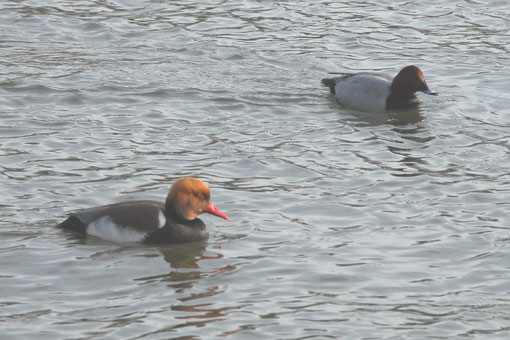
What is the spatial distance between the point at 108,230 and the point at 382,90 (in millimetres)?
5755

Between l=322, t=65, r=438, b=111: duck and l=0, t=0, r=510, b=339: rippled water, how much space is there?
0.71ft

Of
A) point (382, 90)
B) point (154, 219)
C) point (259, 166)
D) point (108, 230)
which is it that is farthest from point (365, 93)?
point (108, 230)

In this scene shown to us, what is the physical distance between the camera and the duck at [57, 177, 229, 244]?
9.94m

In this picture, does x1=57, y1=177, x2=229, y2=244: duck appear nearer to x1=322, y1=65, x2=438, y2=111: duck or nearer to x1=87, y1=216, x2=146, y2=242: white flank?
x1=87, y1=216, x2=146, y2=242: white flank

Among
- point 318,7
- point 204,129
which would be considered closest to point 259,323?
point 204,129

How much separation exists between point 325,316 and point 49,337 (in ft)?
6.42

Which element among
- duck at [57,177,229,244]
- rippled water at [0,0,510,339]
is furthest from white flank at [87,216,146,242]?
rippled water at [0,0,510,339]

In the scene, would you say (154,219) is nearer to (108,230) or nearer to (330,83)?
(108,230)

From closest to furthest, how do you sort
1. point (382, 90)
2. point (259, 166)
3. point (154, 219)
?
point (154, 219)
point (259, 166)
point (382, 90)

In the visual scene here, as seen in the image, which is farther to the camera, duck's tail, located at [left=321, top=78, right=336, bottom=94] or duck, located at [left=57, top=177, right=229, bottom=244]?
duck's tail, located at [left=321, top=78, right=336, bottom=94]

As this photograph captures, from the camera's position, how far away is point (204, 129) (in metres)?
13.2

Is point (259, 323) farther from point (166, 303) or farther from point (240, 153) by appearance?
point (240, 153)

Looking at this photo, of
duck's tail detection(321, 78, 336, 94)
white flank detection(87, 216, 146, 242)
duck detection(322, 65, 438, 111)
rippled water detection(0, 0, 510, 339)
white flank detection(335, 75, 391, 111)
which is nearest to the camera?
rippled water detection(0, 0, 510, 339)

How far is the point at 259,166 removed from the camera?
1198 cm
